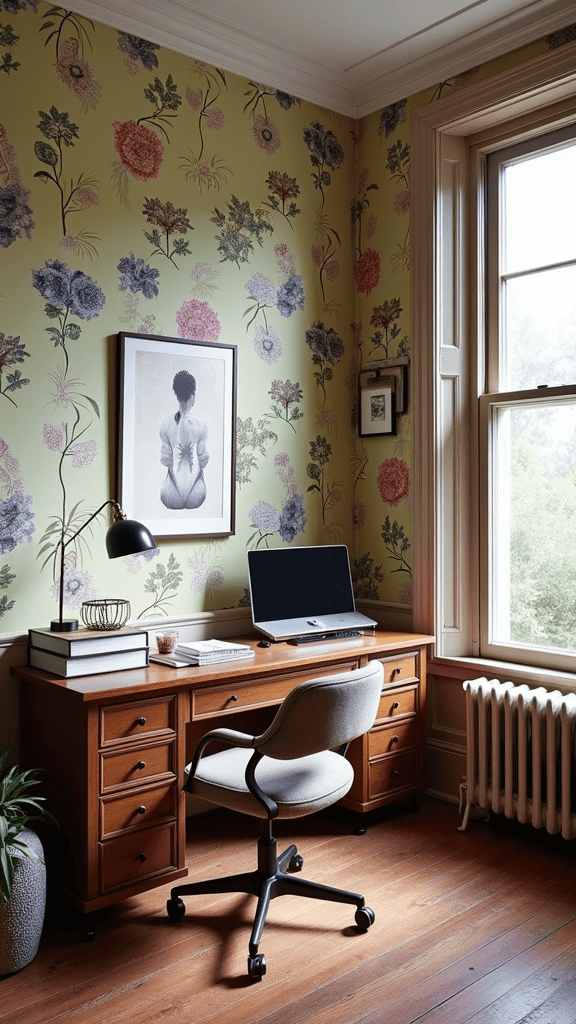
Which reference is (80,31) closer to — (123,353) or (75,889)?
(123,353)

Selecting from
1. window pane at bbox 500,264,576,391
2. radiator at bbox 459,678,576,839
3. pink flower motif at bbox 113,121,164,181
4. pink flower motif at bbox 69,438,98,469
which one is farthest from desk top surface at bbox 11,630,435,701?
pink flower motif at bbox 113,121,164,181

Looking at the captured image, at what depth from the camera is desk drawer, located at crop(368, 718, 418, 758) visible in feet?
10.4

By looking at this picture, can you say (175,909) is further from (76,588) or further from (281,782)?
(76,588)

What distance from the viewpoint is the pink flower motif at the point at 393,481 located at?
11.7 feet

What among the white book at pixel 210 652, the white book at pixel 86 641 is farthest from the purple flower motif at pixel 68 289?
the white book at pixel 210 652

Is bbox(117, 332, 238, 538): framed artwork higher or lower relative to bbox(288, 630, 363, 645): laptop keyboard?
higher

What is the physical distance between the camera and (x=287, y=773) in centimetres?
241

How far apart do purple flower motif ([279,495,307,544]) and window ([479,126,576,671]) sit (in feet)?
2.53

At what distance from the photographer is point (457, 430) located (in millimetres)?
3439

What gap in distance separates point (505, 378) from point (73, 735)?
2172mm

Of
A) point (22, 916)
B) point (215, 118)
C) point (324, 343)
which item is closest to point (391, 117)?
point (215, 118)

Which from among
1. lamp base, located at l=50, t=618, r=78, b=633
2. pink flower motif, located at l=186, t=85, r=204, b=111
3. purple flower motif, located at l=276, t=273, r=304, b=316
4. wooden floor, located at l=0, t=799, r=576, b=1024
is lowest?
wooden floor, located at l=0, t=799, r=576, b=1024

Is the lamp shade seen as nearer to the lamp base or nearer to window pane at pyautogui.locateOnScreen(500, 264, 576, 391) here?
the lamp base

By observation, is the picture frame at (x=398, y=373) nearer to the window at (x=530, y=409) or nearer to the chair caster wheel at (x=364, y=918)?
the window at (x=530, y=409)
